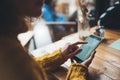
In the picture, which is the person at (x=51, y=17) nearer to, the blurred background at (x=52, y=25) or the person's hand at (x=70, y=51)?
the blurred background at (x=52, y=25)

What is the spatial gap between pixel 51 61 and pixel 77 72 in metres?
0.20

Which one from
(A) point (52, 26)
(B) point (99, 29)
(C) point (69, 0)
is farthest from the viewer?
(C) point (69, 0)

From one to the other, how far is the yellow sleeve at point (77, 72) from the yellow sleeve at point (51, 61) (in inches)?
5.3

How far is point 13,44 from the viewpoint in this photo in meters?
0.77

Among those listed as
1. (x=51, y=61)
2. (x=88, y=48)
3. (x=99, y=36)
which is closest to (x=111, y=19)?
(x=99, y=36)

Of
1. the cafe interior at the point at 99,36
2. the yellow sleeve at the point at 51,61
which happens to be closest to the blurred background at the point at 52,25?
the cafe interior at the point at 99,36

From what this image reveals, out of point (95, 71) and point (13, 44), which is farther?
point (95, 71)

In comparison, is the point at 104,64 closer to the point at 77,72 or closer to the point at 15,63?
the point at 77,72

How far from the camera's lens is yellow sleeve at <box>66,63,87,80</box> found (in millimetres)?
1021

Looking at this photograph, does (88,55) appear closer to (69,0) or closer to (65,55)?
(65,55)

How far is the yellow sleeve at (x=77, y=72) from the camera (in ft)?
3.35

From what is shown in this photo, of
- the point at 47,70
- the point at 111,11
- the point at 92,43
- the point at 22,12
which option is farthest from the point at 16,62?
the point at 111,11

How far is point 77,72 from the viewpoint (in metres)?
1.04

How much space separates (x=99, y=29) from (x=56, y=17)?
181 centimetres
